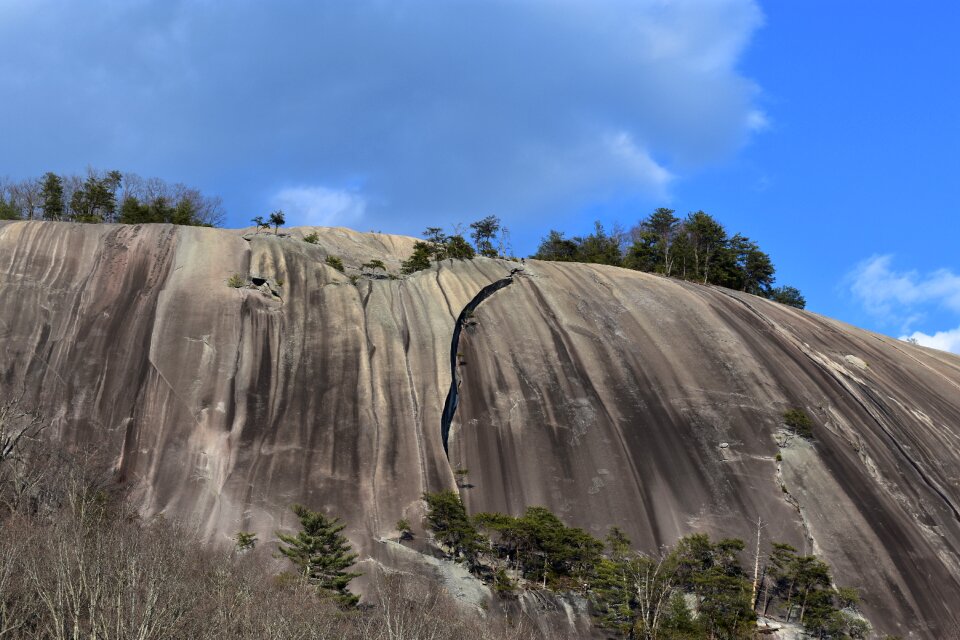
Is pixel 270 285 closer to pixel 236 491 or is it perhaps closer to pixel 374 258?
pixel 374 258

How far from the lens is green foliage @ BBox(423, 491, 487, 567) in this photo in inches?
1193

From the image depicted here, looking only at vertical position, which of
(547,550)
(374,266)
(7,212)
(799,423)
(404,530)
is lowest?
(547,550)

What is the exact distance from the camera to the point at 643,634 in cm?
2739

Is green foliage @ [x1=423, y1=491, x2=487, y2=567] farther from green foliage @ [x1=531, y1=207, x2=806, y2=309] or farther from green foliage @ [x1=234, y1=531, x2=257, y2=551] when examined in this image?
green foliage @ [x1=531, y1=207, x2=806, y2=309]

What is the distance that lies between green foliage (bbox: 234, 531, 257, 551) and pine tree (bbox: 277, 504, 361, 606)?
1.23 m

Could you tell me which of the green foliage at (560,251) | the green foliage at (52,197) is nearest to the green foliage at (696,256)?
the green foliage at (560,251)

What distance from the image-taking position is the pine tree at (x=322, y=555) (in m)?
26.2

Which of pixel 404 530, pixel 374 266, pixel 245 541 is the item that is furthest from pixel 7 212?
pixel 404 530

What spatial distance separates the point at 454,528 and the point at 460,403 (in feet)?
30.4

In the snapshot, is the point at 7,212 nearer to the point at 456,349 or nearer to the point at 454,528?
the point at 456,349

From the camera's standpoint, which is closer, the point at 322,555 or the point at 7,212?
the point at 322,555

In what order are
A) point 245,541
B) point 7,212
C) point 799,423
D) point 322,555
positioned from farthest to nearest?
point 7,212 < point 799,423 < point 245,541 < point 322,555

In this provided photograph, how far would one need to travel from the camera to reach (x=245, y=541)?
94.9ft

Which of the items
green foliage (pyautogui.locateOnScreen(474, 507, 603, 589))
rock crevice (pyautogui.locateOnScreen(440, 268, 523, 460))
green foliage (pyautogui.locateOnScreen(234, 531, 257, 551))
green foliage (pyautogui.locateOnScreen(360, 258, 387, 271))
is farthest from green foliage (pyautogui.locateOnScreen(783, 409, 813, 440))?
green foliage (pyautogui.locateOnScreen(234, 531, 257, 551))
